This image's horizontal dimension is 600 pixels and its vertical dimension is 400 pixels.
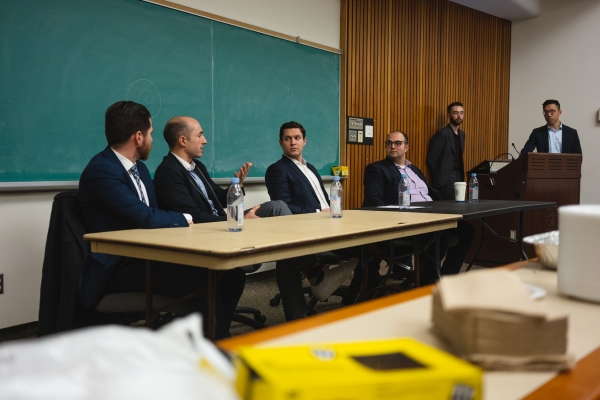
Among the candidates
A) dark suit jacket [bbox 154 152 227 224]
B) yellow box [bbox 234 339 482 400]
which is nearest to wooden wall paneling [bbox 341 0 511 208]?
dark suit jacket [bbox 154 152 227 224]

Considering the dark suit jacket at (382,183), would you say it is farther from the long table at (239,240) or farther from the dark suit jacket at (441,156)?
the dark suit jacket at (441,156)

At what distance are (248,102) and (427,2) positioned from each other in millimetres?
3227

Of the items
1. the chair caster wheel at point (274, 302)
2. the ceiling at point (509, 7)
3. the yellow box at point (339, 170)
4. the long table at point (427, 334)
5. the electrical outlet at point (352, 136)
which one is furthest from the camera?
the ceiling at point (509, 7)

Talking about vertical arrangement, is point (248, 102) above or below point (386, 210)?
above

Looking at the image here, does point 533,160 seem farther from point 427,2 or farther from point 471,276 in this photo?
point 471,276

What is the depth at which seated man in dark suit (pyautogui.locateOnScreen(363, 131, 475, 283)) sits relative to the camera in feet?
13.6

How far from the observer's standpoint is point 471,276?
88cm

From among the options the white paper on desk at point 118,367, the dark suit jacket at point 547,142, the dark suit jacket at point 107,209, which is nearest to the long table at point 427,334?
the white paper on desk at point 118,367

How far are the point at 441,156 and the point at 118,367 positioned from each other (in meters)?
6.44

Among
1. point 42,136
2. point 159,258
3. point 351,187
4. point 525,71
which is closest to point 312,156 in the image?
point 351,187

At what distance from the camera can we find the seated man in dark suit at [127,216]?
238 centimetres

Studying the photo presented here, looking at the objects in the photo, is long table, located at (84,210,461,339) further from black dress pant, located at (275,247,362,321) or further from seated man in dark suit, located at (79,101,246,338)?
black dress pant, located at (275,247,362,321)

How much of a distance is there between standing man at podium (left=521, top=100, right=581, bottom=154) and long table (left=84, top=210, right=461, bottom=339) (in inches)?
178

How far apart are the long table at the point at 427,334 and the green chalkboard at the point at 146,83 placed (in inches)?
113
